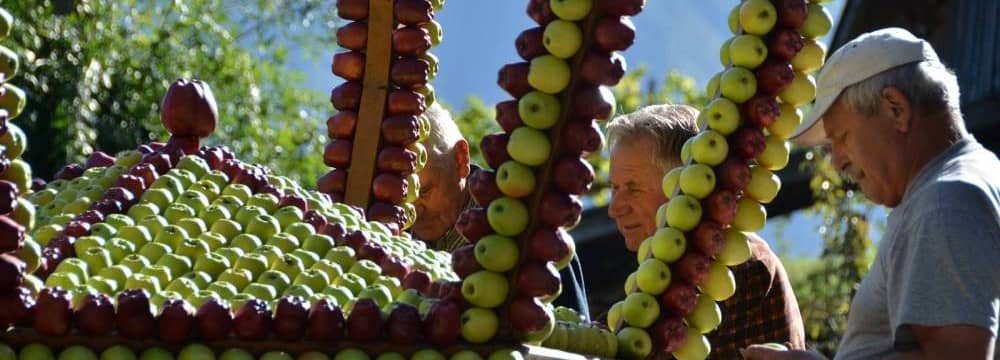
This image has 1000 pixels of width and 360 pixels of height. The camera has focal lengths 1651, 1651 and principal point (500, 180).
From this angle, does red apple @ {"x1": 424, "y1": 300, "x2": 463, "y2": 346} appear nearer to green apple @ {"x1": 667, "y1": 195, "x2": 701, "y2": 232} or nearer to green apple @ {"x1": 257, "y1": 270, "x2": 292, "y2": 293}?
green apple @ {"x1": 257, "y1": 270, "x2": 292, "y2": 293}

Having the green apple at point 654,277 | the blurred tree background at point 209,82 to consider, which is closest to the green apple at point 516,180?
the green apple at point 654,277

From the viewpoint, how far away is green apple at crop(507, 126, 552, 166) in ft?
8.41

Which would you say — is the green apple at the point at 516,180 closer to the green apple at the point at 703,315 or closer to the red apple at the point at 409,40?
the green apple at the point at 703,315

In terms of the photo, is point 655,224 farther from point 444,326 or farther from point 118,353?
point 118,353

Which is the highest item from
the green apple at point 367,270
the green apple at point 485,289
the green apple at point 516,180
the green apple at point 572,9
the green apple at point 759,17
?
the green apple at point 759,17

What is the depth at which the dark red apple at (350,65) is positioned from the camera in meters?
3.52

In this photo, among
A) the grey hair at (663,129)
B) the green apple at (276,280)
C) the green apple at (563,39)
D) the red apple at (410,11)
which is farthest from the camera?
the grey hair at (663,129)

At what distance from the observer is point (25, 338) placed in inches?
96.0

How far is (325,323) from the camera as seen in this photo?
2516 mm

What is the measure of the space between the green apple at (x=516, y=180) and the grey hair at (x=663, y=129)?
4.05 feet

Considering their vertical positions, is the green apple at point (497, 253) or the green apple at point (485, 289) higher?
the green apple at point (497, 253)

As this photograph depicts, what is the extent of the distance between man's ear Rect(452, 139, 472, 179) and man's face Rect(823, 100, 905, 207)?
1624 mm

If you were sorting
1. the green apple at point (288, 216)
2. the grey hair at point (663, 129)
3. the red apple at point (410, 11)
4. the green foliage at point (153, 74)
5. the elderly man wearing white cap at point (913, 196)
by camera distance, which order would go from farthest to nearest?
1. the green foliage at point (153, 74)
2. the grey hair at point (663, 129)
3. the red apple at point (410, 11)
4. the green apple at point (288, 216)
5. the elderly man wearing white cap at point (913, 196)

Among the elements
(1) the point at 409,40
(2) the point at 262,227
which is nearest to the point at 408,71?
(1) the point at 409,40
